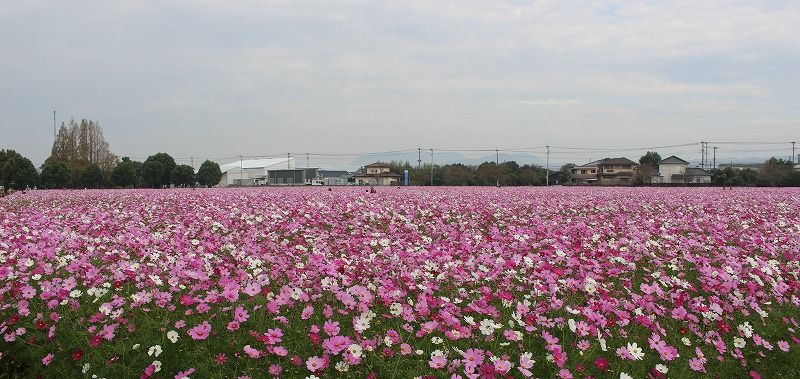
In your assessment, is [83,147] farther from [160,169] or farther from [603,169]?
[603,169]

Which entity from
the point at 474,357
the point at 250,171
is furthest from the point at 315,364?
the point at 250,171

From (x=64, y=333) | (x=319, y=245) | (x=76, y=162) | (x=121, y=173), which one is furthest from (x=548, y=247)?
(x=76, y=162)

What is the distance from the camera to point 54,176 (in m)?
54.8

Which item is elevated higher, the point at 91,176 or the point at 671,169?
the point at 671,169

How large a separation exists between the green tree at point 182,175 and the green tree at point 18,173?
15065mm

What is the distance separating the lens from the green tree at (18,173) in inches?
2080

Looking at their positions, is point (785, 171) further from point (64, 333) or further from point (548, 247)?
point (64, 333)

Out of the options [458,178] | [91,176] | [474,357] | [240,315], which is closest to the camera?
[474,357]

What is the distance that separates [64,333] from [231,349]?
55.6 inches

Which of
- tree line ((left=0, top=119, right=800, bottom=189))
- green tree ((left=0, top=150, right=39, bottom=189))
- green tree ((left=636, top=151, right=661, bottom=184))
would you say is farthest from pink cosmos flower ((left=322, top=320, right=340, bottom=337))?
green tree ((left=636, top=151, right=661, bottom=184))

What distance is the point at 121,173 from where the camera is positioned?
60.3m

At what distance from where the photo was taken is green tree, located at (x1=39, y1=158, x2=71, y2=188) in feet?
179

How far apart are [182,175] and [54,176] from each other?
15.1 m

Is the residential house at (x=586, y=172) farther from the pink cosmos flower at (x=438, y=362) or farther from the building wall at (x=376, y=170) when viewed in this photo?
the pink cosmos flower at (x=438, y=362)
